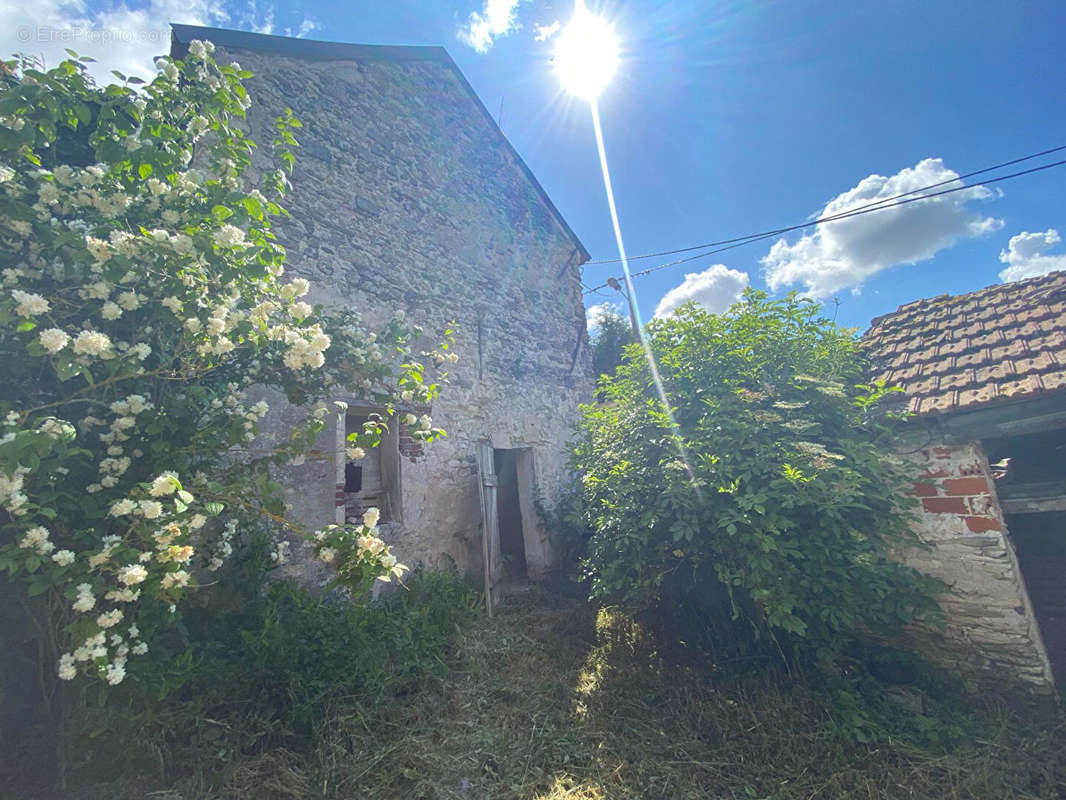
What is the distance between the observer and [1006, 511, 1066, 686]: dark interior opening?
3.94 m

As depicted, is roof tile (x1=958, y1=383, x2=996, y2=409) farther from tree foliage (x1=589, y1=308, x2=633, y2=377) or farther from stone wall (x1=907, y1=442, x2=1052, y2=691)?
tree foliage (x1=589, y1=308, x2=633, y2=377)

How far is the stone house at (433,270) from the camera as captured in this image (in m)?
5.07

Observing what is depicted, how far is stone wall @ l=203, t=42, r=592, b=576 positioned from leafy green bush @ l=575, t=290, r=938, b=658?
206 cm

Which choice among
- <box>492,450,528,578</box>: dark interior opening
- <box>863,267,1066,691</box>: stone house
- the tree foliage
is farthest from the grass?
the tree foliage

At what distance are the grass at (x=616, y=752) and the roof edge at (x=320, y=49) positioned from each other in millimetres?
6679

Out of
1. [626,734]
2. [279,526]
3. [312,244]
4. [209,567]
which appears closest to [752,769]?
[626,734]

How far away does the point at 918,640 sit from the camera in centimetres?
357

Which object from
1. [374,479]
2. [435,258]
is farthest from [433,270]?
[374,479]

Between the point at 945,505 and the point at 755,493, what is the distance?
154 centimetres

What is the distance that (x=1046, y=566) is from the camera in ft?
14.1

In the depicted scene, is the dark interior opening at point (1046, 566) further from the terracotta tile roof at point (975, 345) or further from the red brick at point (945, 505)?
→ the terracotta tile roof at point (975, 345)

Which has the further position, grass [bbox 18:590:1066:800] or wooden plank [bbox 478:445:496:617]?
wooden plank [bbox 478:445:496:617]

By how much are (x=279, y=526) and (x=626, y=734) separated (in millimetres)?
3193

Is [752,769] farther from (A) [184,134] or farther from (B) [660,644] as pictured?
(A) [184,134]
